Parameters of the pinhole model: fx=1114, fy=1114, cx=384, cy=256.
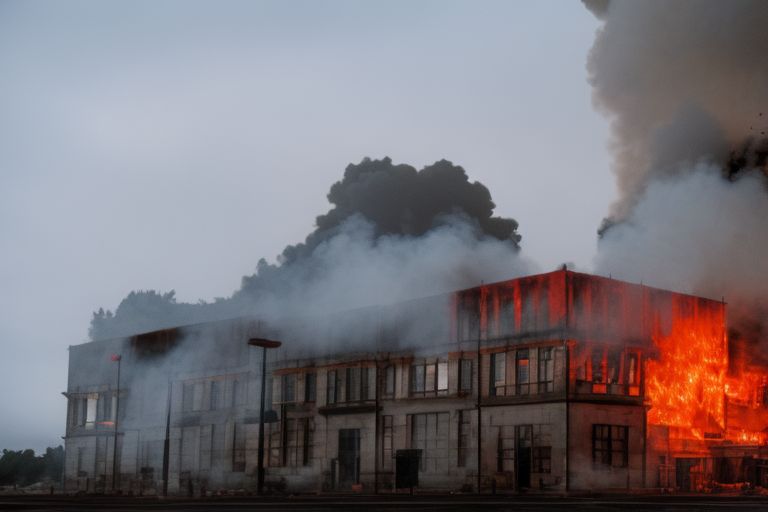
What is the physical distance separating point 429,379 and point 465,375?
2879mm

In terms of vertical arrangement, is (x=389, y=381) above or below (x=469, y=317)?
below

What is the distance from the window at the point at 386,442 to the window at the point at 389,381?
58.0 inches

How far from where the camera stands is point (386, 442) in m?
68.5

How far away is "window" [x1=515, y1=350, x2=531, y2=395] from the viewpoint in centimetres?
6128

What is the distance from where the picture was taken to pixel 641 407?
61.4 meters

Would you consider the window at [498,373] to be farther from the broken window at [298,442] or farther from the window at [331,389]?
the broken window at [298,442]

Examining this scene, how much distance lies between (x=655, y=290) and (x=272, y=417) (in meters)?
22.7

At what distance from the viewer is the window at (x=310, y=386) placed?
73.9 m

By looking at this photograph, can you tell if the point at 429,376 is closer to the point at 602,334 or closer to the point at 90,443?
the point at 602,334

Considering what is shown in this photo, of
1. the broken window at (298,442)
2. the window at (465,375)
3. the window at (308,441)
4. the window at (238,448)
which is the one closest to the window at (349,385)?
the window at (308,441)

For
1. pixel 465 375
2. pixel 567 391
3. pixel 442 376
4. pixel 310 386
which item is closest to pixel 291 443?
pixel 310 386

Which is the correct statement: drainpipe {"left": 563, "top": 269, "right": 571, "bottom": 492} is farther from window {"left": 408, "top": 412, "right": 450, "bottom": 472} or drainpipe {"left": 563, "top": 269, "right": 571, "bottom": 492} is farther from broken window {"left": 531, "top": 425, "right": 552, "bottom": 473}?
window {"left": 408, "top": 412, "right": 450, "bottom": 472}

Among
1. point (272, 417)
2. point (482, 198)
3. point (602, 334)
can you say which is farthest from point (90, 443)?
point (482, 198)

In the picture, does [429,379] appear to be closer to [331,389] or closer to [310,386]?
[331,389]
